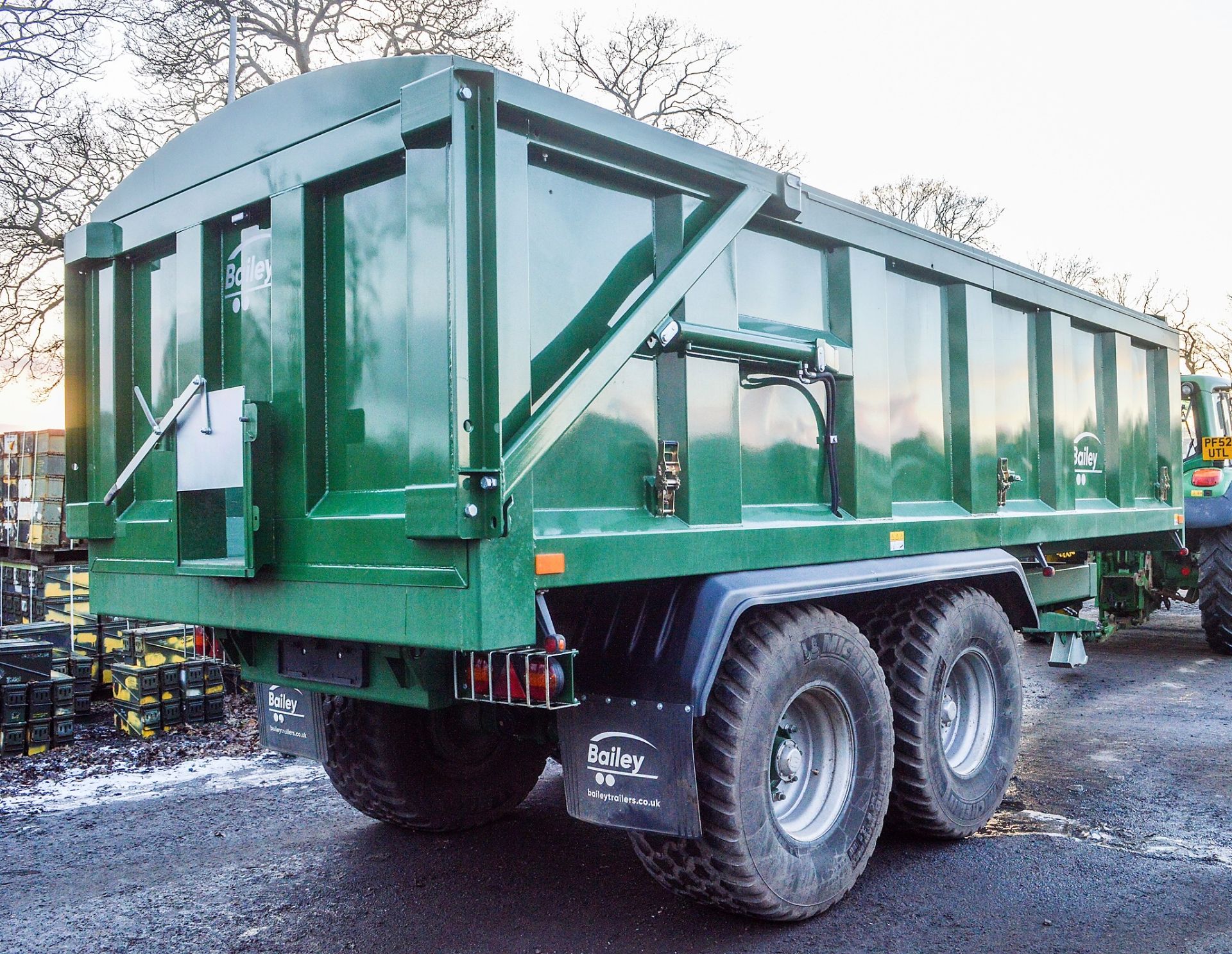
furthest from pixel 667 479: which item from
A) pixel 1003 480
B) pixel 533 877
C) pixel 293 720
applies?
pixel 1003 480

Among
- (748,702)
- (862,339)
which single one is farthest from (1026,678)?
(748,702)

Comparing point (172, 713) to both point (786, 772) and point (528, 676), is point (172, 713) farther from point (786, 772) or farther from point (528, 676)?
point (528, 676)

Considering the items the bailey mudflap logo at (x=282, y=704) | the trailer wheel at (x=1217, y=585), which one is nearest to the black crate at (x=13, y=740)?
the bailey mudflap logo at (x=282, y=704)

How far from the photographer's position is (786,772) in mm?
3949

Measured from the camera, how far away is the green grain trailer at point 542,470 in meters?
3.12

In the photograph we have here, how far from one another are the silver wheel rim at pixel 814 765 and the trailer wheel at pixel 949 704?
1.77 feet

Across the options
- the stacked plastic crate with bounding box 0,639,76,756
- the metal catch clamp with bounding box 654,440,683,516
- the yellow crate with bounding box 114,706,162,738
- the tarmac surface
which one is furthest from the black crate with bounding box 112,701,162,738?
the metal catch clamp with bounding box 654,440,683,516

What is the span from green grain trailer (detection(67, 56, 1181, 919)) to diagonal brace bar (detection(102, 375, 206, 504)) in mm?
17

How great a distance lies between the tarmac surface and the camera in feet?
12.5

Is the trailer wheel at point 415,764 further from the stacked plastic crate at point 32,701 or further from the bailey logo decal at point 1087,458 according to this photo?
the bailey logo decal at point 1087,458

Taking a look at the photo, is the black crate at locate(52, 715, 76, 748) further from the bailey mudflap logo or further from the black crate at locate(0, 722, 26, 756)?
the bailey mudflap logo

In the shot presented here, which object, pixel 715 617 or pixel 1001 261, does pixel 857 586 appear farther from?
pixel 1001 261

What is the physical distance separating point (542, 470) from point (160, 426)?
170 cm

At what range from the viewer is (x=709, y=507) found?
12.5ft
